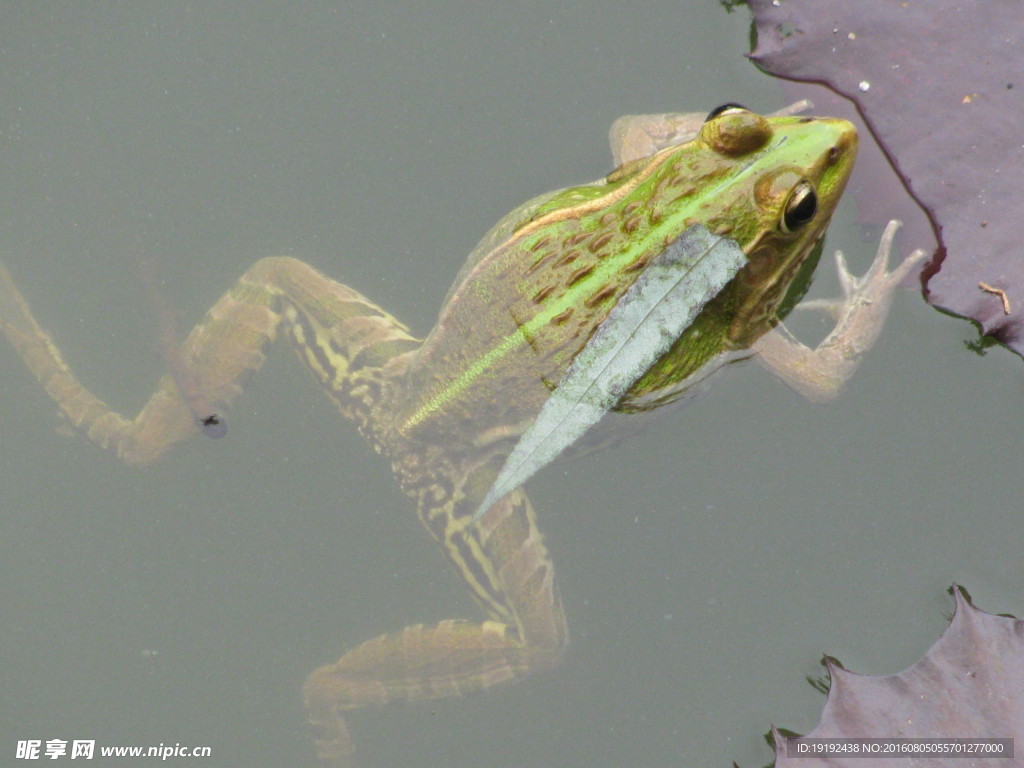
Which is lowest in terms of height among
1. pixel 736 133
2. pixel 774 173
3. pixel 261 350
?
pixel 261 350

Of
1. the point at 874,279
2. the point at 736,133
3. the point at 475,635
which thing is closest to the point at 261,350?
the point at 475,635

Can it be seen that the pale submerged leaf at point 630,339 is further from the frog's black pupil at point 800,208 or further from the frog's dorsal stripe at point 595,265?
the frog's black pupil at point 800,208

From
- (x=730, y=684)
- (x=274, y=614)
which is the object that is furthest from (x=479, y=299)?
(x=274, y=614)

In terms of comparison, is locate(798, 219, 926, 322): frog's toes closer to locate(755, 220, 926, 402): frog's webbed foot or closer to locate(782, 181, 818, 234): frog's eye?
locate(755, 220, 926, 402): frog's webbed foot

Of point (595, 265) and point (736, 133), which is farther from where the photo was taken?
point (595, 265)

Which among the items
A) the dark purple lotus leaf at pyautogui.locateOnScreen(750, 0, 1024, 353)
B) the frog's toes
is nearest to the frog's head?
the dark purple lotus leaf at pyautogui.locateOnScreen(750, 0, 1024, 353)

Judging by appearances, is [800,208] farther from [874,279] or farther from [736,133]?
[874,279]

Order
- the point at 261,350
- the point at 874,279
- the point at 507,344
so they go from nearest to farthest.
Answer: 1. the point at 507,344
2. the point at 874,279
3. the point at 261,350

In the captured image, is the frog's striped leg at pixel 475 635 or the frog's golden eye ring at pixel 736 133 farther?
the frog's striped leg at pixel 475 635

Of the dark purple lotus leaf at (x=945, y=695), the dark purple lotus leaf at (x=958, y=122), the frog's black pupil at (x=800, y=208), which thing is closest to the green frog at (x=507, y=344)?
the frog's black pupil at (x=800, y=208)
